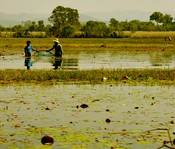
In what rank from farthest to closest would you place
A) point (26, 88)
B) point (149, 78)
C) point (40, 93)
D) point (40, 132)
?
point (149, 78), point (26, 88), point (40, 93), point (40, 132)

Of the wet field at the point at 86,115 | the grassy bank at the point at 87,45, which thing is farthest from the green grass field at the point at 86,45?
the wet field at the point at 86,115

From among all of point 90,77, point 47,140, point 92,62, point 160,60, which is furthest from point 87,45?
point 47,140

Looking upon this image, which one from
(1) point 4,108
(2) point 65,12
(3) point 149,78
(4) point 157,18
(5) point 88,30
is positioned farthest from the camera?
(4) point 157,18

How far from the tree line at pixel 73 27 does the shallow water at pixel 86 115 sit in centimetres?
7323

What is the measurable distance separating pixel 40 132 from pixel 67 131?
0.66m

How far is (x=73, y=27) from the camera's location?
9231cm

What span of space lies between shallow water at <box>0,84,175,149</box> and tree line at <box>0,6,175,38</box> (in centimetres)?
7323

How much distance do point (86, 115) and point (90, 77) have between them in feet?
26.4

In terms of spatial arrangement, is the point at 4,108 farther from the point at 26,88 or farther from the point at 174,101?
the point at 174,101

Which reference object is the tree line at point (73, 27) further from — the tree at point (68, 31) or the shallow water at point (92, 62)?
the shallow water at point (92, 62)

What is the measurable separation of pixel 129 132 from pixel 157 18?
515 ft

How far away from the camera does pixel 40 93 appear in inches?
680

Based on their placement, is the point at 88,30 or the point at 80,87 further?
the point at 88,30

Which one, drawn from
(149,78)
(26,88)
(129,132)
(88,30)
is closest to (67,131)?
(129,132)
